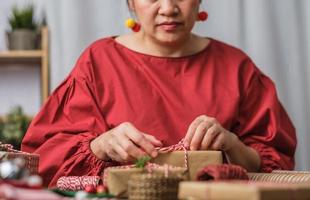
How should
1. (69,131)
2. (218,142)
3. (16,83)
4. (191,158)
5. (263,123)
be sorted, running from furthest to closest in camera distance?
(16,83)
(263,123)
(69,131)
(218,142)
(191,158)

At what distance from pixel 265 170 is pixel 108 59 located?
0.47m

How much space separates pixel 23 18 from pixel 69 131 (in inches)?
26.9

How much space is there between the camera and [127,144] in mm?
1076

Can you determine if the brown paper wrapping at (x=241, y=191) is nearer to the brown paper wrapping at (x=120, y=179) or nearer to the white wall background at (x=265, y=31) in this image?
the brown paper wrapping at (x=120, y=179)

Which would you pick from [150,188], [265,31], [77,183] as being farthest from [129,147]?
[265,31]

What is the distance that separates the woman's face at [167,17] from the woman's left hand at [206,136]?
0.34 metres

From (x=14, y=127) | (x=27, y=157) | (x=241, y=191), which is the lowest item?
(x=14, y=127)

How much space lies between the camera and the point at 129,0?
1.58 metres

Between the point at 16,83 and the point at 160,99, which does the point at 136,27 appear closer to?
the point at 160,99

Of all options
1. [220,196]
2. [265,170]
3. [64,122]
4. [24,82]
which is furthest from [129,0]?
[220,196]

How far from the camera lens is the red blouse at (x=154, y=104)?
1.38m

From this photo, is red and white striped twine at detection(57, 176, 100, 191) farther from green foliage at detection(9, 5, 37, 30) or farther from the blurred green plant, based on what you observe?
green foliage at detection(9, 5, 37, 30)

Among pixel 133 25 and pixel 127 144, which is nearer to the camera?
pixel 127 144

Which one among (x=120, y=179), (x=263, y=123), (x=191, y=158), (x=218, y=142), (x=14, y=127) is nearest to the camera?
(x=120, y=179)
